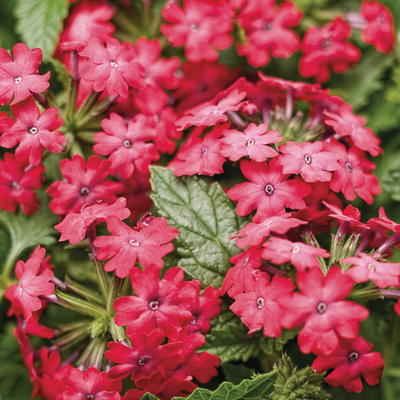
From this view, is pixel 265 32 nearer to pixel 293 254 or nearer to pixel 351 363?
pixel 293 254

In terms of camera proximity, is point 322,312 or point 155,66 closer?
point 322,312

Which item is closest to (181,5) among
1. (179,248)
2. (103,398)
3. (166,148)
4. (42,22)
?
(42,22)

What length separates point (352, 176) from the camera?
1.49 metres

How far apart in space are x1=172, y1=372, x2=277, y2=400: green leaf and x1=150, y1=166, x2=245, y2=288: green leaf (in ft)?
1.14

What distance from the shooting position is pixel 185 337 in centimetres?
126

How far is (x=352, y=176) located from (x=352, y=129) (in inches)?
6.6

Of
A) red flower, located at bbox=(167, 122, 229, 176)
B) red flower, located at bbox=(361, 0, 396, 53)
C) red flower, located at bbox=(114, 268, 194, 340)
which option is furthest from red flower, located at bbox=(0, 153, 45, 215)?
A: red flower, located at bbox=(361, 0, 396, 53)

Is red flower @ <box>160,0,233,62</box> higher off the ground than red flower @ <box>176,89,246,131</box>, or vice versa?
red flower @ <box>160,0,233,62</box>

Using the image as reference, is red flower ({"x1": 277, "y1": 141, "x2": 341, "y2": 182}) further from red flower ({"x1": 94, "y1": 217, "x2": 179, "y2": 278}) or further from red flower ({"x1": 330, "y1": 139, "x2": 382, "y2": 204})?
red flower ({"x1": 94, "y1": 217, "x2": 179, "y2": 278})

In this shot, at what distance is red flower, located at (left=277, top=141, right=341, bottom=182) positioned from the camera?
1.33 meters

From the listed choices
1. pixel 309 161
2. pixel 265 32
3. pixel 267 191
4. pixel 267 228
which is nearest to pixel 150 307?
pixel 267 228

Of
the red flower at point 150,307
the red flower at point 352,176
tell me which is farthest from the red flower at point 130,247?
the red flower at point 352,176

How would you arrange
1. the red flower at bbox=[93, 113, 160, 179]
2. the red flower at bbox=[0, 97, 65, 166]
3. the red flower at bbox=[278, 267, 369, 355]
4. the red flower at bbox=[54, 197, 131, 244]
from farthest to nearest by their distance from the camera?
1. the red flower at bbox=[93, 113, 160, 179]
2. the red flower at bbox=[0, 97, 65, 166]
3. the red flower at bbox=[54, 197, 131, 244]
4. the red flower at bbox=[278, 267, 369, 355]

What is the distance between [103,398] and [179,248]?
1.62 feet
